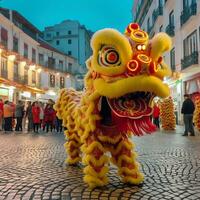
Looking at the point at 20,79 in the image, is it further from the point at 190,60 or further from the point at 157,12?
the point at 190,60

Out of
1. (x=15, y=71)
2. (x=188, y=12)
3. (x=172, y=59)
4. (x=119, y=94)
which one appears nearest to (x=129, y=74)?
(x=119, y=94)

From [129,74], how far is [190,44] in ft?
74.9

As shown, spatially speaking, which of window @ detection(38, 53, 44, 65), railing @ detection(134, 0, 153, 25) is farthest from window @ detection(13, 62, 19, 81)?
railing @ detection(134, 0, 153, 25)

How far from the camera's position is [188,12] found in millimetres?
26250

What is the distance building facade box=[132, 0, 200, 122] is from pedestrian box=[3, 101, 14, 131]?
12.1m

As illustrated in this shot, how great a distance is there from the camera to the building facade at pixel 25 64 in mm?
37469

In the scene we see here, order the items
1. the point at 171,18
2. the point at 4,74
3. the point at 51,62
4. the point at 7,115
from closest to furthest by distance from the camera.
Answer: the point at 7,115 < the point at 171,18 < the point at 4,74 < the point at 51,62

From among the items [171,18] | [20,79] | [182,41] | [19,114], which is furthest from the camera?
[20,79]

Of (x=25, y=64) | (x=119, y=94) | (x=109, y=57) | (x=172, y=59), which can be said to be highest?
(x=25, y=64)

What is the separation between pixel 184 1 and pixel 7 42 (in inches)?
767

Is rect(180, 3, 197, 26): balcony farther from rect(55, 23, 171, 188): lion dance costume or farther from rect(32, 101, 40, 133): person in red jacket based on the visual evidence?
rect(55, 23, 171, 188): lion dance costume

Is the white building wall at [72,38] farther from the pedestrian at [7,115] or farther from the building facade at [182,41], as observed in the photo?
the pedestrian at [7,115]

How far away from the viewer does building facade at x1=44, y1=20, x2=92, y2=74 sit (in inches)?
3068

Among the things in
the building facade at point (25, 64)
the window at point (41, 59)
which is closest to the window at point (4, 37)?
the building facade at point (25, 64)
